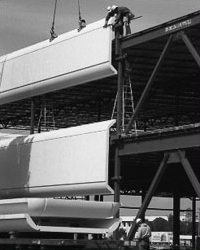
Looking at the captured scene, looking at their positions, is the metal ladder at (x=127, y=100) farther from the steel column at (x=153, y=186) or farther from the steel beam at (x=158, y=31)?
the steel column at (x=153, y=186)

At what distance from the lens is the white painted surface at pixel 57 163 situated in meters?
31.9

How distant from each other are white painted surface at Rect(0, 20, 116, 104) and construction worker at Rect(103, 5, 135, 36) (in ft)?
1.88

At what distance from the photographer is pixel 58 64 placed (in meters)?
35.2

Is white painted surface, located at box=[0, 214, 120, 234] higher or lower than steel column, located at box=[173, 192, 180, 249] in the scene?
lower

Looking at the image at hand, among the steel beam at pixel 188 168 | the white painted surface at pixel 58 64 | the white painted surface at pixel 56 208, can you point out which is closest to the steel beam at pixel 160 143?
the steel beam at pixel 188 168

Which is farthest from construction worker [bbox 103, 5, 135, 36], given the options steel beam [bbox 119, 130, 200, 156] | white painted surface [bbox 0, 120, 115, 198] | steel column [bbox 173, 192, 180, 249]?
steel column [bbox 173, 192, 180, 249]

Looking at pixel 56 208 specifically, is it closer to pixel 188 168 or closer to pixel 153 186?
pixel 188 168

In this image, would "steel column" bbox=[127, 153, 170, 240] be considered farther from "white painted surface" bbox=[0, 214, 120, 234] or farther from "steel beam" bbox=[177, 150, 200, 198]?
"white painted surface" bbox=[0, 214, 120, 234]

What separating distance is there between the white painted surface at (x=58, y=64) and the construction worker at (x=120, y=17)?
0.57 metres

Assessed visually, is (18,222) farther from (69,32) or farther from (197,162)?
(197,162)

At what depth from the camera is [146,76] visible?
38.5 meters

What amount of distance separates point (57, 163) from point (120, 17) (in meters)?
7.77

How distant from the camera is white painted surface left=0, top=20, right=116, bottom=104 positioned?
3272 cm

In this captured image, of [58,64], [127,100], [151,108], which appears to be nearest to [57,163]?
[58,64]
